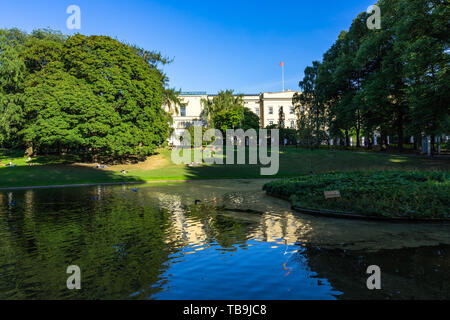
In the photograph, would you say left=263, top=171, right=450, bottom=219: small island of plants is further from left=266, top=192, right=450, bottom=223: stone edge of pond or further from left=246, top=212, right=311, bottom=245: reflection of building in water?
left=246, top=212, right=311, bottom=245: reflection of building in water

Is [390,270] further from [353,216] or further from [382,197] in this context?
[382,197]

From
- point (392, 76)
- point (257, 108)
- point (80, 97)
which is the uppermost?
point (257, 108)

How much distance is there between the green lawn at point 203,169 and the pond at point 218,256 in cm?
1721

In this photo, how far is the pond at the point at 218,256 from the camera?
543 cm

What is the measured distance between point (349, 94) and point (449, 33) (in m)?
19.8

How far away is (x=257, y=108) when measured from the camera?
3772 inches

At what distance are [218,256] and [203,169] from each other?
30864mm

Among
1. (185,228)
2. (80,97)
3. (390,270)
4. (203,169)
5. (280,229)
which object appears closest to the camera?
(390,270)

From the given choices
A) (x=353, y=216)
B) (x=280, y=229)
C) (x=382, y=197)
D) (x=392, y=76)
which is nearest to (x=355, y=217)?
(x=353, y=216)

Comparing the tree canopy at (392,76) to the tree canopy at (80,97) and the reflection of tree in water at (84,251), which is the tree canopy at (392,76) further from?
the reflection of tree in water at (84,251)

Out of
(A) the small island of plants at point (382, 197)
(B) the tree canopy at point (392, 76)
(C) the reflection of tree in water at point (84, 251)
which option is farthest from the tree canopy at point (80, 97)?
(A) the small island of plants at point (382, 197)

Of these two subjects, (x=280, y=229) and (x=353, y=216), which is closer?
(x=280, y=229)

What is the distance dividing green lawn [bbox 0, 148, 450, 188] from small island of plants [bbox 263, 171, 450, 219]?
32.6 ft
